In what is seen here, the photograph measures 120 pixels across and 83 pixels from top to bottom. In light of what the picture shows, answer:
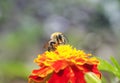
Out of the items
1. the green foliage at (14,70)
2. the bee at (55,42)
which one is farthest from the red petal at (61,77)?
the green foliage at (14,70)

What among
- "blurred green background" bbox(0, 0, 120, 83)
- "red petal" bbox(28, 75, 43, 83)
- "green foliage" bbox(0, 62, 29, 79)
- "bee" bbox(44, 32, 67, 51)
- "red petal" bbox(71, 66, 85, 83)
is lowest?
"red petal" bbox(71, 66, 85, 83)

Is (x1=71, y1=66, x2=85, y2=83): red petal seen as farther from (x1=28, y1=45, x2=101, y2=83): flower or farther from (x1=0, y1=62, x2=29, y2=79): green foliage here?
(x1=0, y1=62, x2=29, y2=79): green foliage

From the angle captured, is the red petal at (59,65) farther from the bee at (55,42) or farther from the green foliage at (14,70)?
the green foliage at (14,70)

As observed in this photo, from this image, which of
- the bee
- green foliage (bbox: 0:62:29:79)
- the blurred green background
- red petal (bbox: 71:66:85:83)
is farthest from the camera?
the blurred green background

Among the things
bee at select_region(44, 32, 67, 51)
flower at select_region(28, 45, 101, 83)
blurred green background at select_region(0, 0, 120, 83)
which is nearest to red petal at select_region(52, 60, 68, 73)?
flower at select_region(28, 45, 101, 83)

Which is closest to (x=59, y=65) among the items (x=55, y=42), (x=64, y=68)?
(x=64, y=68)

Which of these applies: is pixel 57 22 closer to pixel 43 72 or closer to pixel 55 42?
pixel 55 42
